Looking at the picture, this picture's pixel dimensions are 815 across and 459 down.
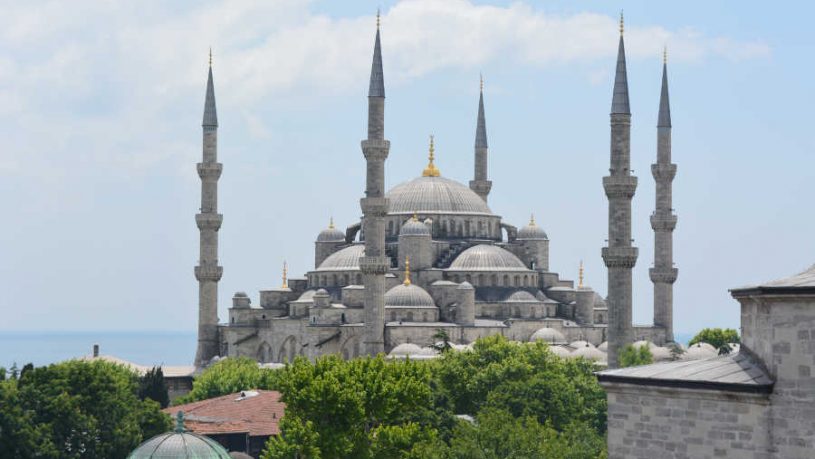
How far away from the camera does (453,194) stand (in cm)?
8288

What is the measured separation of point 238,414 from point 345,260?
2919 centimetres

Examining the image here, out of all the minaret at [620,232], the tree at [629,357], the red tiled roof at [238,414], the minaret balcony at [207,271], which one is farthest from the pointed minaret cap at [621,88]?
the minaret balcony at [207,271]

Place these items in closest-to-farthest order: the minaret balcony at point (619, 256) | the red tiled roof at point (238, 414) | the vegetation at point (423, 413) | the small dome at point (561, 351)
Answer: the vegetation at point (423, 413), the red tiled roof at point (238, 414), the minaret balcony at point (619, 256), the small dome at point (561, 351)

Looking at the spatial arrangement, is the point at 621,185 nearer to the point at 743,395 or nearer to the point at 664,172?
the point at 664,172

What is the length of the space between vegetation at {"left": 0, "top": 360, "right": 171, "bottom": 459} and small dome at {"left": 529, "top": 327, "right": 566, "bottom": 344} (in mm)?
31763

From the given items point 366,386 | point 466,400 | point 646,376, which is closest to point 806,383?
point 646,376

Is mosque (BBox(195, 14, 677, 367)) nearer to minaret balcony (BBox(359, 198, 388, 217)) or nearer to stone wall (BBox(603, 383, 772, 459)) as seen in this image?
minaret balcony (BBox(359, 198, 388, 217))

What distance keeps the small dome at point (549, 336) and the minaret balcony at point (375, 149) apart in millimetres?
13373

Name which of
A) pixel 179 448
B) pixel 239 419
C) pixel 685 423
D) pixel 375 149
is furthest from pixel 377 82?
pixel 685 423

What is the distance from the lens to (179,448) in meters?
27.4

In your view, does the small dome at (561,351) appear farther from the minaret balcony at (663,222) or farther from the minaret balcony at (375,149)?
the minaret balcony at (375,149)

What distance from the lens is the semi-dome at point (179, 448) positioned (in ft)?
89.3

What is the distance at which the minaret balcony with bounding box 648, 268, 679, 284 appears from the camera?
69.6 meters

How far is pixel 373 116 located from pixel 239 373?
1087 cm
